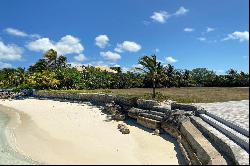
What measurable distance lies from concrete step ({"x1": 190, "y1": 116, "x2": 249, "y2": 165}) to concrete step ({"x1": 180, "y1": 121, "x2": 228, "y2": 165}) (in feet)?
0.77

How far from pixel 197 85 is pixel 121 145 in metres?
42.4

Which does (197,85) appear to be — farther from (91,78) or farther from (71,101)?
(71,101)

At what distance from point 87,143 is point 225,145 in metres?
7.85

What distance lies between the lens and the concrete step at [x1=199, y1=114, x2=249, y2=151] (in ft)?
40.3

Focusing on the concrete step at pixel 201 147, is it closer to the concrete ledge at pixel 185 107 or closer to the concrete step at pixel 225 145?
the concrete step at pixel 225 145

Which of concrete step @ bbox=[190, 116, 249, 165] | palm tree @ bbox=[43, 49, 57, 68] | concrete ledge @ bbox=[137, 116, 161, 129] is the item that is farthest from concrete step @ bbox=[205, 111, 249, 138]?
palm tree @ bbox=[43, 49, 57, 68]

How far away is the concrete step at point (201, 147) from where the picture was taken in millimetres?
11789

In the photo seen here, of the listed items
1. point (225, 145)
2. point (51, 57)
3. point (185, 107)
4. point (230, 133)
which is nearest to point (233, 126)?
point (230, 133)

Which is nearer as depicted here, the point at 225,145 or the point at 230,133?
the point at 225,145

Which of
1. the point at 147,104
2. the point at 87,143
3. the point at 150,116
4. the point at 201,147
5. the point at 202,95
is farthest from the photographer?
the point at 202,95

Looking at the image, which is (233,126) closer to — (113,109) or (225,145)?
(225,145)

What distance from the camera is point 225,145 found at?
12719 mm

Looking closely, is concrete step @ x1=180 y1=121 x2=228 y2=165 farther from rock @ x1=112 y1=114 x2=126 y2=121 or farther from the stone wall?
rock @ x1=112 y1=114 x2=126 y2=121

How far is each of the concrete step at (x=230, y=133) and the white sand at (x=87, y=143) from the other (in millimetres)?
2087
